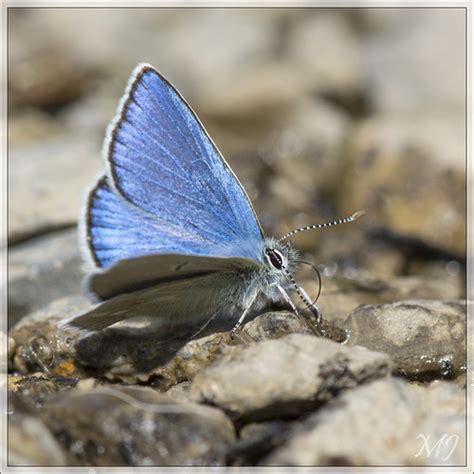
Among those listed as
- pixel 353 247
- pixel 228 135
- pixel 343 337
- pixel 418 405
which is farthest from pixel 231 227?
pixel 228 135

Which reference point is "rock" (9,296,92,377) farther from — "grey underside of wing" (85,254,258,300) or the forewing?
"grey underside of wing" (85,254,258,300)

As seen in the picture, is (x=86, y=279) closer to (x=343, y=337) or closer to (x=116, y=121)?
(x=116, y=121)

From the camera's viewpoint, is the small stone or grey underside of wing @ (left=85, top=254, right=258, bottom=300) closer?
grey underside of wing @ (left=85, top=254, right=258, bottom=300)

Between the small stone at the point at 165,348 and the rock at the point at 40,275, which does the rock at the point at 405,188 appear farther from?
the small stone at the point at 165,348

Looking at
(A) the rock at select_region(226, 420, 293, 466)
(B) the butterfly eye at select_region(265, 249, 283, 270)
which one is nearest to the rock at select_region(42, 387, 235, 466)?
(A) the rock at select_region(226, 420, 293, 466)

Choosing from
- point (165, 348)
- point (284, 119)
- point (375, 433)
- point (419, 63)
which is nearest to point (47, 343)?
point (165, 348)

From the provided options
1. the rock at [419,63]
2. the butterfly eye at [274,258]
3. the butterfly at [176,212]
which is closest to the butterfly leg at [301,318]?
the butterfly at [176,212]
